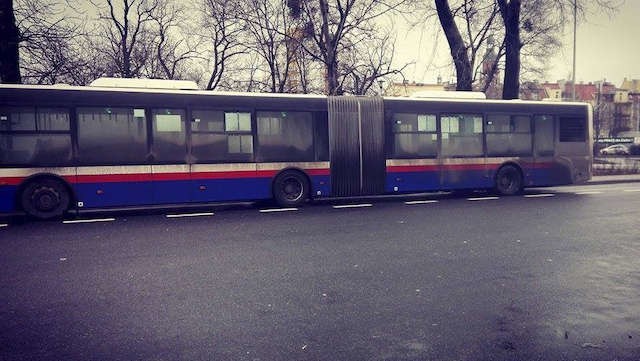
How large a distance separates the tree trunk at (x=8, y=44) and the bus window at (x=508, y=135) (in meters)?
14.0

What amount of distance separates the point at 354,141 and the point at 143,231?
6.37 metres

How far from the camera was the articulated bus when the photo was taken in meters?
10.7

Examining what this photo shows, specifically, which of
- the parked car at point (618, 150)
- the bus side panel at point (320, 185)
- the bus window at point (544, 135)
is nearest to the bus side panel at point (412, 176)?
the bus side panel at point (320, 185)

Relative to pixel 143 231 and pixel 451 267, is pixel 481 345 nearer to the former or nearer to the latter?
pixel 451 267

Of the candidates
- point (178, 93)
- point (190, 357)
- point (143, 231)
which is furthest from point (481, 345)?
point (178, 93)

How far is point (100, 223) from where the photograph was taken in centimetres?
1027

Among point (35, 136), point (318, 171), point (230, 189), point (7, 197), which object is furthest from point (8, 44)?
point (318, 171)

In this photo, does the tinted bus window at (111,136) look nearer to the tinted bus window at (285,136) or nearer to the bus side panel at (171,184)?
the bus side panel at (171,184)

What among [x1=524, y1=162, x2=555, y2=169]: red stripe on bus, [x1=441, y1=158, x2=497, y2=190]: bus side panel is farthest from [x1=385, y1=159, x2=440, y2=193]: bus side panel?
[x1=524, y1=162, x2=555, y2=169]: red stripe on bus

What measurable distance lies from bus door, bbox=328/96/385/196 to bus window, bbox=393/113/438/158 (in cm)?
49

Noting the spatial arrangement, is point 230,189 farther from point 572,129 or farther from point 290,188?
point 572,129

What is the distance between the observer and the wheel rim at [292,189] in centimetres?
1280

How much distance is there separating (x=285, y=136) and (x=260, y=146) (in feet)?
2.41

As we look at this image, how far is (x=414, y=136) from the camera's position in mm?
14094
